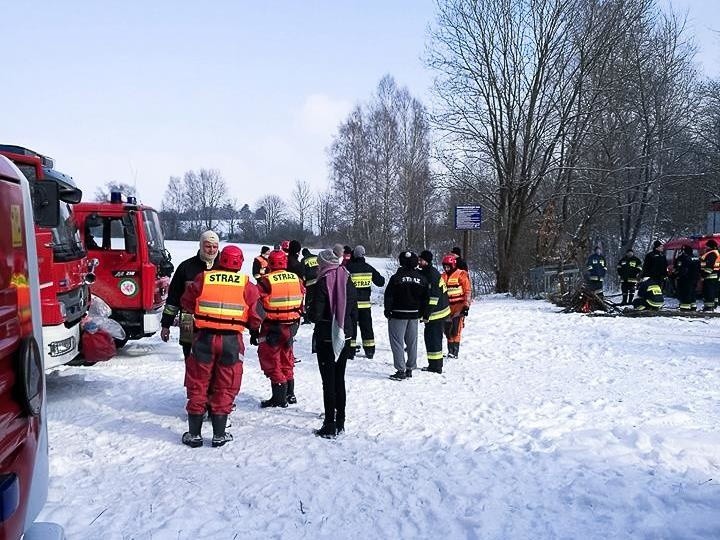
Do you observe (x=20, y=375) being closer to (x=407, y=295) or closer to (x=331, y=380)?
(x=331, y=380)

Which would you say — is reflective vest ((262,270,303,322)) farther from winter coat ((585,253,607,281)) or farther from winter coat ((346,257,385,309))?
winter coat ((585,253,607,281))

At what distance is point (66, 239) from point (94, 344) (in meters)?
1.36

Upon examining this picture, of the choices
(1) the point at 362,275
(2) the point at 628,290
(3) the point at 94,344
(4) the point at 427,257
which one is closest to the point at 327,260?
(3) the point at 94,344

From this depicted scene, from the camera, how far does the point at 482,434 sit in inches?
230

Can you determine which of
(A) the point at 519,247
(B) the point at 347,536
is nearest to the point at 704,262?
(A) the point at 519,247

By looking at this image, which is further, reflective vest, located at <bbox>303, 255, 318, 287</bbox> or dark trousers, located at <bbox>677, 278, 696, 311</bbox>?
dark trousers, located at <bbox>677, 278, 696, 311</bbox>

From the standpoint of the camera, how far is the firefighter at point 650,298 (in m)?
15.5

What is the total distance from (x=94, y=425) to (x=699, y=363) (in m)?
8.78

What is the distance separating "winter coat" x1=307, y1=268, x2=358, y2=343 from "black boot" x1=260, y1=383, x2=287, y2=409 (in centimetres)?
116

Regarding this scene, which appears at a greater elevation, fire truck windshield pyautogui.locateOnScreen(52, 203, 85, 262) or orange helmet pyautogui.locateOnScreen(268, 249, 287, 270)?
fire truck windshield pyautogui.locateOnScreen(52, 203, 85, 262)

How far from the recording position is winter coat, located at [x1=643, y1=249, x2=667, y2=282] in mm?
16750

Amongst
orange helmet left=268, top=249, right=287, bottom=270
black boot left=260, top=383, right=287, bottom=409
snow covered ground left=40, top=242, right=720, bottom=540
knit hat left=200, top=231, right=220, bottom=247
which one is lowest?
snow covered ground left=40, top=242, right=720, bottom=540

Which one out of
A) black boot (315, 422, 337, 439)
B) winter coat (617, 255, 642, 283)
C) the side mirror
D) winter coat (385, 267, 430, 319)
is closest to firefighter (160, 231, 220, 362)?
the side mirror

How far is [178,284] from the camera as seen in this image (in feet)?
20.6
